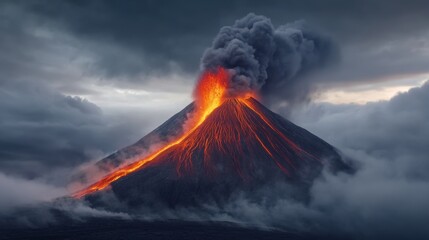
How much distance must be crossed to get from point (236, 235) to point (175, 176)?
19.1 metres

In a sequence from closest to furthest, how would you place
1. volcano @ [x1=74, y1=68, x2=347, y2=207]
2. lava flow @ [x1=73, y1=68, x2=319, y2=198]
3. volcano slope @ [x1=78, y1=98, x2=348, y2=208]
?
volcano slope @ [x1=78, y1=98, x2=348, y2=208], volcano @ [x1=74, y1=68, x2=347, y2=207], lava flow @ [x1=73, y1=68, x2=319, y2=198]

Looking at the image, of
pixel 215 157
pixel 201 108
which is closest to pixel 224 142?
pixel 215 157

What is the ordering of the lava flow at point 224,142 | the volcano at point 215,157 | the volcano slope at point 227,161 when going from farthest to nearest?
the lava flow at point 224,142, the volcano at point 215,157, the volcano slope at point 227,161

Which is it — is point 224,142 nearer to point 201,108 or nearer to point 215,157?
point 215,157

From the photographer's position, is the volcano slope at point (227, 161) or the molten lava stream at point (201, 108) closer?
the volcano slope at point (227, 161)

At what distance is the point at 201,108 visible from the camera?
94.9 meters

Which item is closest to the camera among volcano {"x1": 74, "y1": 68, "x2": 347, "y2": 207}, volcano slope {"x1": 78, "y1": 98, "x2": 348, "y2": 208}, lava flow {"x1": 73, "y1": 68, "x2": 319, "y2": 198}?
volcano slope {"x1": 78, "y1": 98, "x2": 348, "y2": 208}

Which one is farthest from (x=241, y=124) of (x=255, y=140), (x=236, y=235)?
(x=236, y=235)

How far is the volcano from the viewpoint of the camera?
72.2 metres

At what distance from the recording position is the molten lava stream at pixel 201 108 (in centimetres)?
7881

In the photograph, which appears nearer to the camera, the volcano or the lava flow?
the volcano

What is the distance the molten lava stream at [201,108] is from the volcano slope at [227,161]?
199 cm

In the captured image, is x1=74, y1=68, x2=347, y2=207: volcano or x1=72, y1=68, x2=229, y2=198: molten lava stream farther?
x1=72, y1=68, x2=229, y2=198: molten lava stream

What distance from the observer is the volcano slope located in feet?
234
